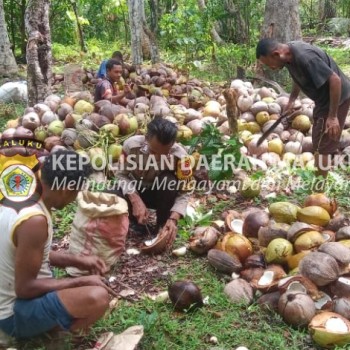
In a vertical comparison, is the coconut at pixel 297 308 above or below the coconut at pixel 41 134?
below

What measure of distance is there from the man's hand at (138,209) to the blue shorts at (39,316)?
1.35 metres

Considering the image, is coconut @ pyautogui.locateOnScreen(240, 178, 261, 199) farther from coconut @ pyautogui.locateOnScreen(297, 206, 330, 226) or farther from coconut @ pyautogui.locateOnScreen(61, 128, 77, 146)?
coconut @ pyautogui.locateOnScreen(61, 128, 77, 146)

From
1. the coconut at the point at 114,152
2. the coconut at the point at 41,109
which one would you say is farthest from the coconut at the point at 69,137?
the coconut at the point at 41,109

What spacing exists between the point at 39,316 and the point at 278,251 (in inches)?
62.0

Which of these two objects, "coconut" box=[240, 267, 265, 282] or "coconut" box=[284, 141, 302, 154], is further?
"coconut" box=[284, 141, 302, 154]

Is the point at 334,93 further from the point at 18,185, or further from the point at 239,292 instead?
the point at 18,185

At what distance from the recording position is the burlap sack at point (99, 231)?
10.2 feet

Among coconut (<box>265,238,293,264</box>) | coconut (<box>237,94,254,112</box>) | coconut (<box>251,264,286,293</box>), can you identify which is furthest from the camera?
coconut (<box>237,94,254,112</box>)

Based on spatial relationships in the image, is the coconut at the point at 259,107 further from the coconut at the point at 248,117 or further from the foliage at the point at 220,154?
the foliage at the point at 220,154

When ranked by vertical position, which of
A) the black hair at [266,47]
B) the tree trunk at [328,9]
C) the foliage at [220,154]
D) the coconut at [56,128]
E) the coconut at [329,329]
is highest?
the tree trunk at [328,9]

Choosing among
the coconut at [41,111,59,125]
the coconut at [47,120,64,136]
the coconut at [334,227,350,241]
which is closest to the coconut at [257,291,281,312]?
the coconut at [334,227,350,241]

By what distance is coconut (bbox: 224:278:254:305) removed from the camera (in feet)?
9.71

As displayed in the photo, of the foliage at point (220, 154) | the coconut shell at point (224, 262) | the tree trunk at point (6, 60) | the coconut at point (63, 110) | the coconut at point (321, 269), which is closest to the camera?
the coconut at point (321, 269)

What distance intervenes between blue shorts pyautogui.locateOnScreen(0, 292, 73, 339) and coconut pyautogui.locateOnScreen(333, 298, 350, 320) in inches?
58.3
